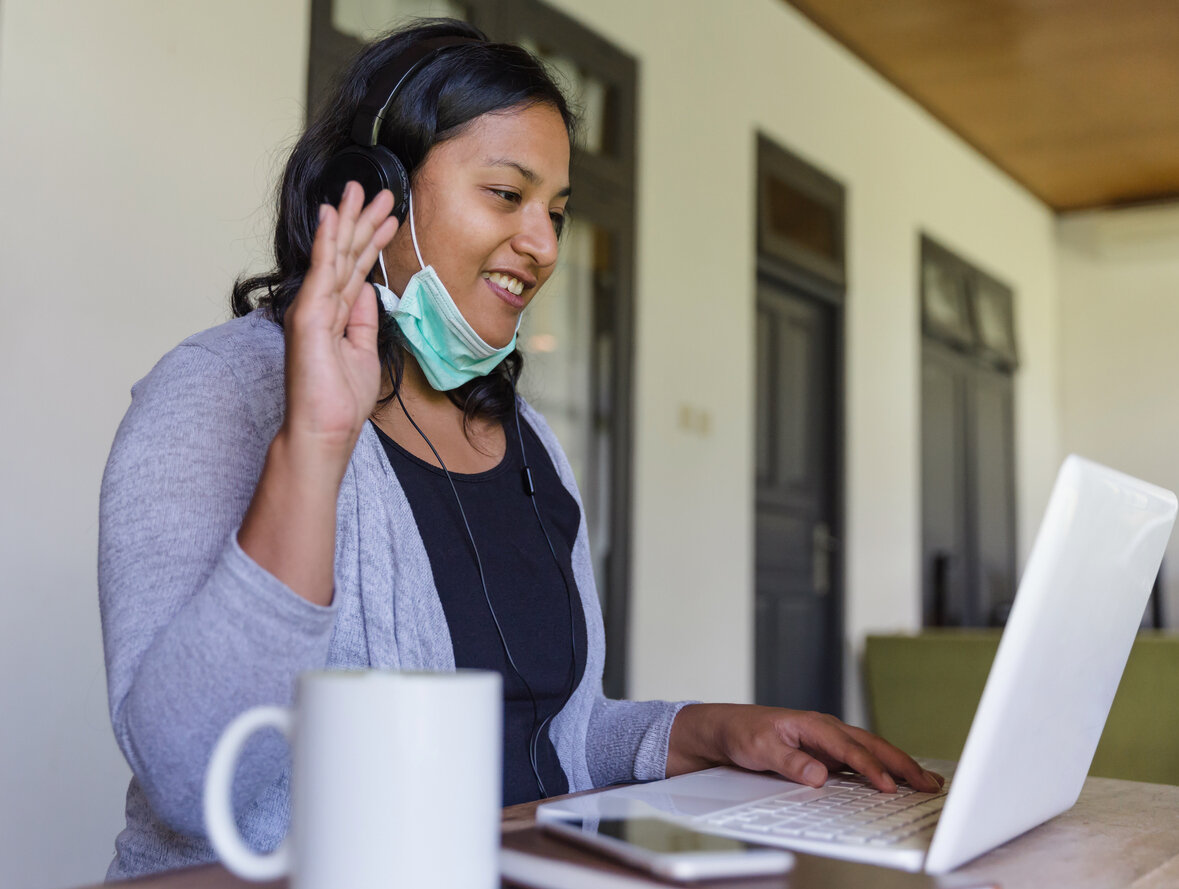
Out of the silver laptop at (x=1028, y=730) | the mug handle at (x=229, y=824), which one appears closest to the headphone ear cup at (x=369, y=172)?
the silver laptop at (x=1028, y=730)

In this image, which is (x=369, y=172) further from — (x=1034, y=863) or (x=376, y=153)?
(x=1034, y=863)

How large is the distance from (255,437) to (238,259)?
168 centimetres

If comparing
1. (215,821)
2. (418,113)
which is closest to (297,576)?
(215,821)

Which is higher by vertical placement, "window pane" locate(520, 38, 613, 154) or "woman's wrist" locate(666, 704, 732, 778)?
"window pane" locate(520, 38, 613, 154)

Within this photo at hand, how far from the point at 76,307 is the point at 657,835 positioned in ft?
6.36

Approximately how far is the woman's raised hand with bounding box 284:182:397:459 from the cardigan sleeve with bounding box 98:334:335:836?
0.09 m

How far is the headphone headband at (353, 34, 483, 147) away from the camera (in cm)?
121

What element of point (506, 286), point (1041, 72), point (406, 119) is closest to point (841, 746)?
point (506, 286)

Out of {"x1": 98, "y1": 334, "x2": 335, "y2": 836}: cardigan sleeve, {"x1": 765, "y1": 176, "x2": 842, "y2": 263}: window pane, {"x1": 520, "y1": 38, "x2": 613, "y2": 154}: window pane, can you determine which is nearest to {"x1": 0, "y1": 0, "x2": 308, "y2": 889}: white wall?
{"x1": 520, "y1": 38, "x2": 613, "y2": 154}: window pane

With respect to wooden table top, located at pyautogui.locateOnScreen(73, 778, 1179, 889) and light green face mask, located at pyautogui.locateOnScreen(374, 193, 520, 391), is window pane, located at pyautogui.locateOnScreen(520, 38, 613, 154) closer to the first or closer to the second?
light green face mask, located at pyautogui.locateOnScreen(374, 193, 520, 391)

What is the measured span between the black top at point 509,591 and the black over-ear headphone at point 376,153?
25cm

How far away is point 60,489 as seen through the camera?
7.10 ft

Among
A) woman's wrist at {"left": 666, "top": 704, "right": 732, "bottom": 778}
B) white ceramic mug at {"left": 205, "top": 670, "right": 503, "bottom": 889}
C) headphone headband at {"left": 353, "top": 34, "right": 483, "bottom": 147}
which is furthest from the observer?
headphone headband at {"left": 353, "top": 34, "right": 483, "bottom": 147}

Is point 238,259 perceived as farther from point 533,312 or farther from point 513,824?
point 513,824
